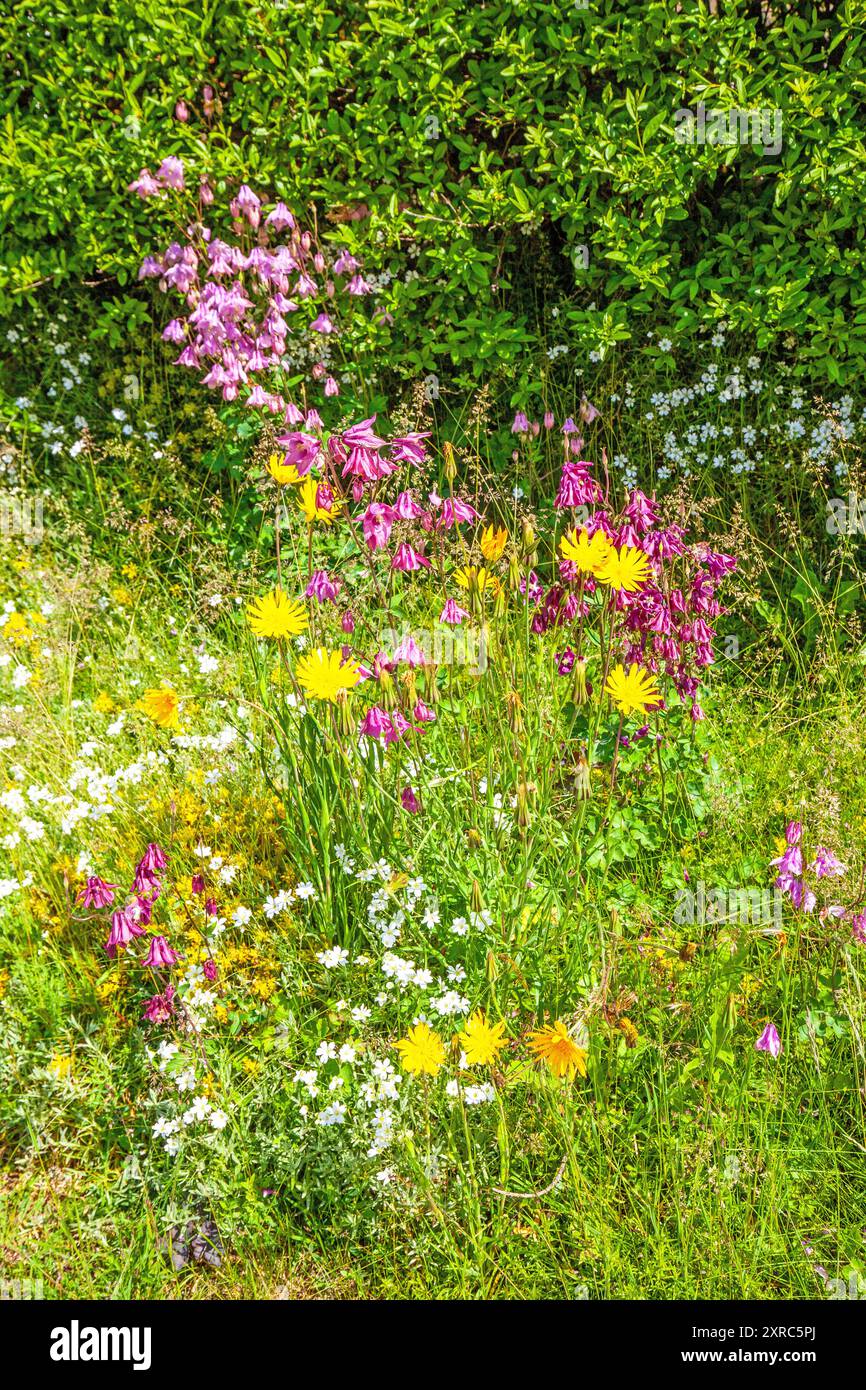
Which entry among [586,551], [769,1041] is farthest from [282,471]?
[769,1041]

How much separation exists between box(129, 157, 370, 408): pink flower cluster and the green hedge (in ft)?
0.56

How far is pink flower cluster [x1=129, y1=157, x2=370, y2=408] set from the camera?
11.9 ft

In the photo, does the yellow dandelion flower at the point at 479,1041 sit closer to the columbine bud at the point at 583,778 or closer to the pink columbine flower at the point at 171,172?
the columbine bud at the point at 583,778

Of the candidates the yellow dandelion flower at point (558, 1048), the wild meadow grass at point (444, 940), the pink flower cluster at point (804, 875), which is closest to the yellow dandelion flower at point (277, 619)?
the wild meadow grass at point (444, 940)

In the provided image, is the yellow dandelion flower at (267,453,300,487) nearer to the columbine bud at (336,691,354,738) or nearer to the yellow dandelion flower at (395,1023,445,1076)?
the columbine bud at (336,691,354,738)

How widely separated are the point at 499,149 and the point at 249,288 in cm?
111

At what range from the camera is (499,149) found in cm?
402

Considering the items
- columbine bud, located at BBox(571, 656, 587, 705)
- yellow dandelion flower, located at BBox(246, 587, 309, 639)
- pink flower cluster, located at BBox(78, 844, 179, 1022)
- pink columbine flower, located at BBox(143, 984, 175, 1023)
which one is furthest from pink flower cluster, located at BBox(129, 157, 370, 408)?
pink columbine flower, located at BBox(143, 984, 175, 1023)

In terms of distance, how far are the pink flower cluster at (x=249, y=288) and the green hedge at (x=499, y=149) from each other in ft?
0.56

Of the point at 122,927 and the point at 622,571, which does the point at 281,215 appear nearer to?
the point at 622,571

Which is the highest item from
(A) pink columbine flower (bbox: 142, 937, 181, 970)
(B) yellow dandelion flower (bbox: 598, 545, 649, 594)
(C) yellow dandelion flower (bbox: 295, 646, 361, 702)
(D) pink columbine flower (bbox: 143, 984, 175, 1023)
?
(B) yellow dandelion flower (bbox: 598, 545, 649, 594)

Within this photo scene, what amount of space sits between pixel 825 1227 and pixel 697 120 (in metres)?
3.37

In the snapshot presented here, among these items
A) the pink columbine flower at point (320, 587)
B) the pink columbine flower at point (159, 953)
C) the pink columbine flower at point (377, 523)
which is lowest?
the pink columbine flower at point (159, 953)

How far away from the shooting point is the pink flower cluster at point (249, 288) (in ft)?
11.9
